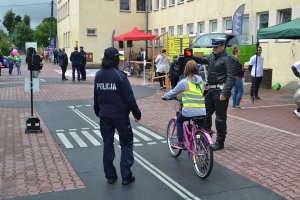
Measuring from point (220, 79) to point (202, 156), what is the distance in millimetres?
1865

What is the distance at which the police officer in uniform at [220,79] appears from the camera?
7316mm

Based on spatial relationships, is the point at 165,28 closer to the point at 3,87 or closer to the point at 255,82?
the point at 3,87

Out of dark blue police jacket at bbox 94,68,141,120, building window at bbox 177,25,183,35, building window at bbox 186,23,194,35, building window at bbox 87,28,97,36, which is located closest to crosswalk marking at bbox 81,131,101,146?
dark blue police jacket at bbox 94,68,141,120

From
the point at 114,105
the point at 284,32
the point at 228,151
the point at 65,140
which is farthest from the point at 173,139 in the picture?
the point at 284,32

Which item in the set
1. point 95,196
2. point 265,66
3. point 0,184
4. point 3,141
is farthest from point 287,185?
point 265,66

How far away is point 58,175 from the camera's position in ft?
20.8

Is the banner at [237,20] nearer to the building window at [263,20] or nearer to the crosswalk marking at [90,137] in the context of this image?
the building window at [263,20]

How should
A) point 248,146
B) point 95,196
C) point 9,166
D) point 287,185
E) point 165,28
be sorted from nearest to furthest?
1. point 95,196
2. point 287,185
3. point 9,166
4. point 248,146
5. point 165,28

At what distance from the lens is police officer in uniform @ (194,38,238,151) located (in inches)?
288

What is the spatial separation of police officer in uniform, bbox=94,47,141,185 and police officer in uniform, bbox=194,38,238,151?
2.14 metres

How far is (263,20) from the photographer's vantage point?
2173cm

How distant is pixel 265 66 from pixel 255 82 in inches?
249

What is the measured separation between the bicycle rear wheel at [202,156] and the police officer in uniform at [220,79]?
127 cm

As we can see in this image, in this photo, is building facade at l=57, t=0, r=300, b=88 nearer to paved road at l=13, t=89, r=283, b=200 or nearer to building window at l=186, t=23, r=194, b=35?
building window at l=186, t=23, r=194, b=35
